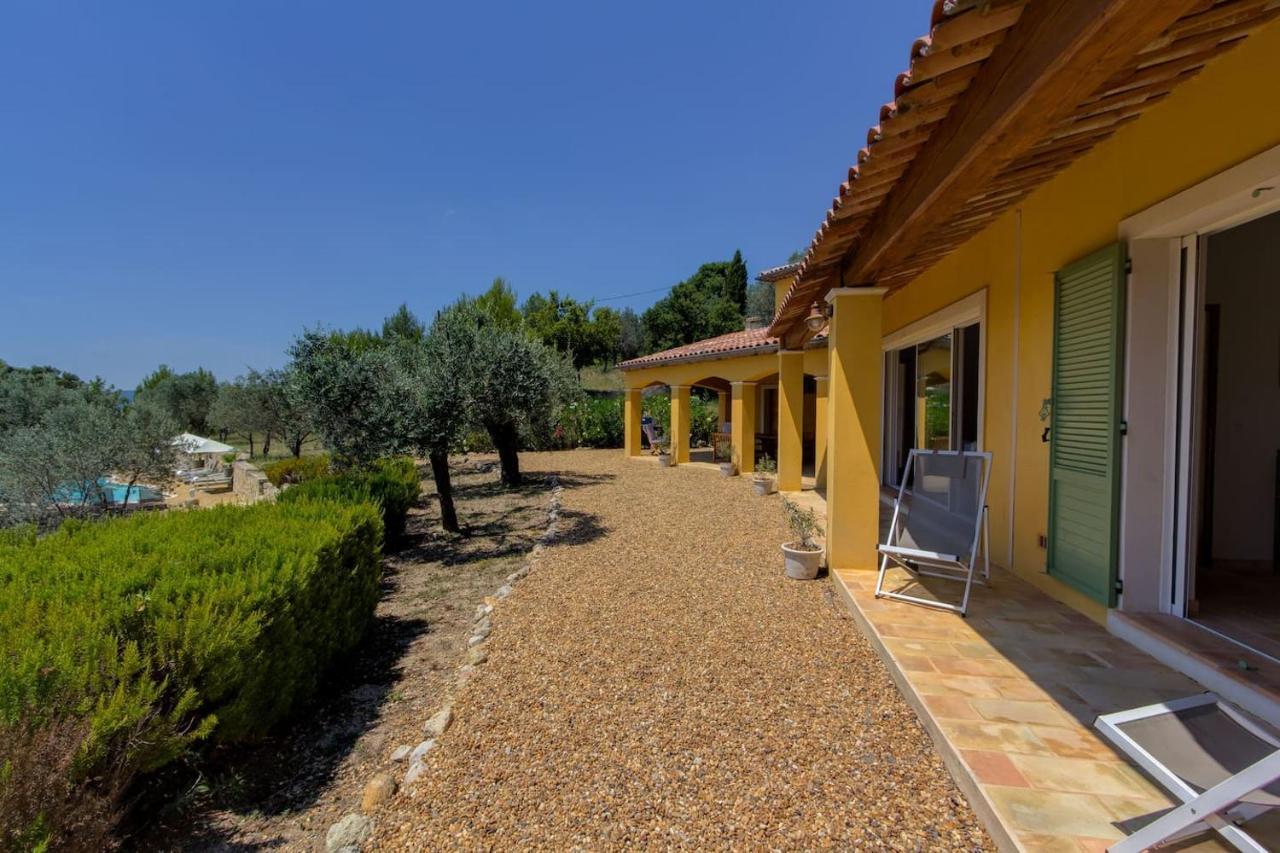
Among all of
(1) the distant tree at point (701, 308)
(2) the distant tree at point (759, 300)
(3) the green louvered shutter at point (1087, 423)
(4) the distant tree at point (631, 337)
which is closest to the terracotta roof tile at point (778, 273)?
(3) the green louvered shutter at point (1087, 423)

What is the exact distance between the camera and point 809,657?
3670 millimetres

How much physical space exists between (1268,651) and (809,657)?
2.34 metres

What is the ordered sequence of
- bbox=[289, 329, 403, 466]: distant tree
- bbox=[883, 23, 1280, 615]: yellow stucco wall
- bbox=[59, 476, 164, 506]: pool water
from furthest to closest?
bbox=[59, 476, 164, 506]: pool water
bbox=[289, 329, 403, 466]: distant tree
bbox=[883, 23, 1280, 615]: yellow stucco wall

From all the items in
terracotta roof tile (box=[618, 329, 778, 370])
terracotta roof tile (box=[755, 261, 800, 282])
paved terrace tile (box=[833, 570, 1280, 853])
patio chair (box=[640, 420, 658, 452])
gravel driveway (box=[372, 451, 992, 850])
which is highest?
terracotta roof tile (box=[755, 261, 800, 282])

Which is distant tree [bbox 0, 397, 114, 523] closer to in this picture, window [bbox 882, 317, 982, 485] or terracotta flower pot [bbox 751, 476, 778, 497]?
terracotta flower pot [bbox 751, 476, 778, 497]

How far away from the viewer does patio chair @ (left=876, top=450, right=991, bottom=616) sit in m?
4.12

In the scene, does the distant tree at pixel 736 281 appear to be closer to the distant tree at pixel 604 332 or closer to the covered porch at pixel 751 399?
the distant tree at pixel 604 332

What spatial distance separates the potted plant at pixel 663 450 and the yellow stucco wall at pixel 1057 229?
8.98 metres

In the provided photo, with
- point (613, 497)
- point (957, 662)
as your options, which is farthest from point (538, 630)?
point (613, 497)

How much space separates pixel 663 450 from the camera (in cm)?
1655

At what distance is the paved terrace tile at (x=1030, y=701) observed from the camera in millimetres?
1989

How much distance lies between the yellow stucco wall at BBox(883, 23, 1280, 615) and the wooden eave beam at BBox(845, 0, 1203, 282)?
1.08 metres

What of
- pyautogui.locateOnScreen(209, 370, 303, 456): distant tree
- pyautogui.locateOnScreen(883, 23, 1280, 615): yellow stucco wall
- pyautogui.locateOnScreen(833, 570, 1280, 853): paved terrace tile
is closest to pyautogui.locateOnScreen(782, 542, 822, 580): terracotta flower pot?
pyautogui.locateOnScreen(833, 570, 1280, 853): paved terrace tile

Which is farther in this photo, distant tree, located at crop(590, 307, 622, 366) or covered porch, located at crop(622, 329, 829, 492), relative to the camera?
distant tree, located at crop(590, 307, 622, 366)
